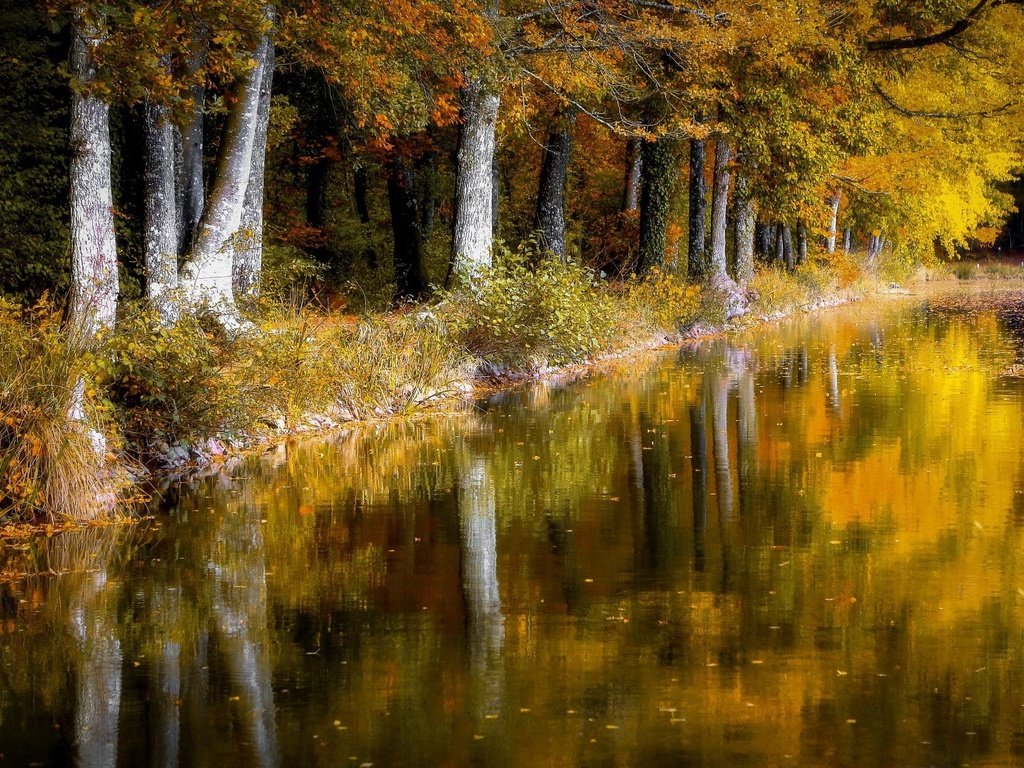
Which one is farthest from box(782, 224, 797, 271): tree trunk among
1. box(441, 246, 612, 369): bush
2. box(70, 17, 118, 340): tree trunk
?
box(70, 17, 118, 340): tree trunk

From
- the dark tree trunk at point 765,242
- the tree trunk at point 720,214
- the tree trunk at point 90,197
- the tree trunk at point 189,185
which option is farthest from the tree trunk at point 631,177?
the tree trunk at point 90,197

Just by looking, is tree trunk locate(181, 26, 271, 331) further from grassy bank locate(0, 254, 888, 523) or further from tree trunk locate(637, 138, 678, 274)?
tree trunk locate(637, 138, 678, 274)

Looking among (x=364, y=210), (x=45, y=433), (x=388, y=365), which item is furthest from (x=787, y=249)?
(x=45, y=433)

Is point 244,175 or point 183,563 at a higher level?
point 244,175

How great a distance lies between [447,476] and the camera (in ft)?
43.3

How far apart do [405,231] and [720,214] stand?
787 cm

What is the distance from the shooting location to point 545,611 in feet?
26.7

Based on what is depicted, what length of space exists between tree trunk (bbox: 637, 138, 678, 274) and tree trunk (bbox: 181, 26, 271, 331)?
14861mm

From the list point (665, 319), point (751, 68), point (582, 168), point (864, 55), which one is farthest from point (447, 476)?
point (582, 168)

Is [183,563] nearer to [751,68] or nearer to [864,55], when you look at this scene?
[751,68]

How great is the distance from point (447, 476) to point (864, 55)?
23.9 meters

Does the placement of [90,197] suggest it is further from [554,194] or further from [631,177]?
[631,177]

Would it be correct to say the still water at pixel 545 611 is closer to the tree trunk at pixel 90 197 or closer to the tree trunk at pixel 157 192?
the tree trunk at pixel 90 197

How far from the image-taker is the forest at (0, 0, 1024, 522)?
13.0 metres
